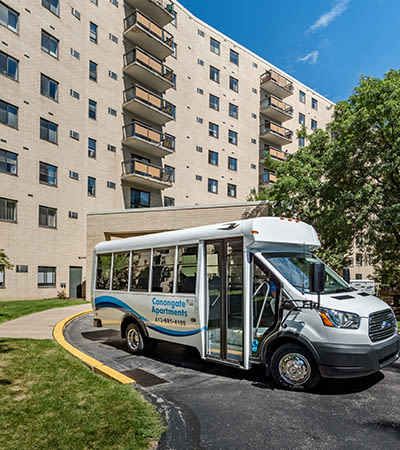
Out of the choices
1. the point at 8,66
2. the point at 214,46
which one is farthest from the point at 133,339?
the point at 214,46

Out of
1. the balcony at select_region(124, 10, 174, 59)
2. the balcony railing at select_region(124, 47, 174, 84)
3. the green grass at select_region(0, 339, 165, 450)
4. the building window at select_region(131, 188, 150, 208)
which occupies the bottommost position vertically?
the green grass at select_region(0, 339, 165, 450)

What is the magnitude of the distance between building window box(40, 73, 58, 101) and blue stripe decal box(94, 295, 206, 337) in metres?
19.5

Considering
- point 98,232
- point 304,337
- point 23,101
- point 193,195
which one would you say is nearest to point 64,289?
point 98,232

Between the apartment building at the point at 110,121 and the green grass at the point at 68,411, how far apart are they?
55.7 ft

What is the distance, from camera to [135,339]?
Result: 8586mm

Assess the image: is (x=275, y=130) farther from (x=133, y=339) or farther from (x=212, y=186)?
(x=133, y=339)

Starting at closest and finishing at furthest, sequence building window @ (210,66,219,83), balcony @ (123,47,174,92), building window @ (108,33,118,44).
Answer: building window @ (108,33,118,44)
balcony @ (123,47,174,92)
building window @ (210,66,219,83)

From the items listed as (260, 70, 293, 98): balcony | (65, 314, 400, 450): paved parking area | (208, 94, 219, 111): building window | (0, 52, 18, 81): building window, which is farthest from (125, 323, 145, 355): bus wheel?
(260, 70, 293, 98): balcony

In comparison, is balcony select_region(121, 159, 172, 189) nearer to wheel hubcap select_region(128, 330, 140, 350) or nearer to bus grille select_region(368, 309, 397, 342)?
wheel hubcap select_region(128, 330, 140, 350)

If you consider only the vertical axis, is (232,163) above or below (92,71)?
below

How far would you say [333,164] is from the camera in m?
17.3

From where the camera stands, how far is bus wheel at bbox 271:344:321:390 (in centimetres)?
559

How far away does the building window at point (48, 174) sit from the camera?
77.9ft

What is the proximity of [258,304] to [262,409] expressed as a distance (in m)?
1.66
